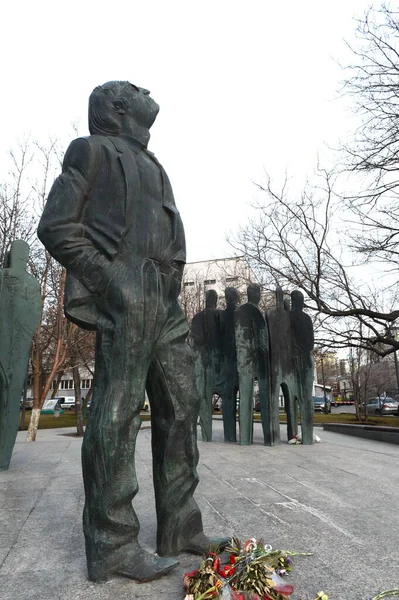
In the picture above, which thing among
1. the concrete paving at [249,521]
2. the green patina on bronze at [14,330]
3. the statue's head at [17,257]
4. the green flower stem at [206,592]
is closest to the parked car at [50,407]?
the green patina on bronze at [14,330]

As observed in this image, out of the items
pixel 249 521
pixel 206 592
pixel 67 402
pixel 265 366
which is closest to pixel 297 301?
pixel 265 366

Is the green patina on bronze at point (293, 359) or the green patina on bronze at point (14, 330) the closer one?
the green patina on bronze at point (14, 330)

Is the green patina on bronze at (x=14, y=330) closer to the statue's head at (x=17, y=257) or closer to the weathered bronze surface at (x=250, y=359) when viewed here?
the statue's head at (x=17, y=257)

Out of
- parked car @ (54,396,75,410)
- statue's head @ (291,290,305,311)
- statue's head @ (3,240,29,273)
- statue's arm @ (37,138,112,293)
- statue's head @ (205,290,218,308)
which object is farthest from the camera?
parked car @ (54,396,75,410)

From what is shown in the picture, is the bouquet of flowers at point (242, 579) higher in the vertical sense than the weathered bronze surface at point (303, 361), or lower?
lower

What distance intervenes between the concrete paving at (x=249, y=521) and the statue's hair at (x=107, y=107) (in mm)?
2776

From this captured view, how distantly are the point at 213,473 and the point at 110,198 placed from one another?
4.33 meters

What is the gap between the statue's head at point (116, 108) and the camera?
3270mm

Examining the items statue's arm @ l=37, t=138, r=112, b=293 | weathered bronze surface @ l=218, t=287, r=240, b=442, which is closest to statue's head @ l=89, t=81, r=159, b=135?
statue's arm @ l=37, t=138, r=112, b=293

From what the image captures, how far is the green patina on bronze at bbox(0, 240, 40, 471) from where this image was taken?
22.7 feet

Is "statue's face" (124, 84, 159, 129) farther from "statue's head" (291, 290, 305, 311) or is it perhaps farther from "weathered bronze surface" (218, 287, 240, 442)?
"weathered bronze surface" (218, 287, 240, 442)

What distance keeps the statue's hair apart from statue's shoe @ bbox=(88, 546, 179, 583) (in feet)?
8.71

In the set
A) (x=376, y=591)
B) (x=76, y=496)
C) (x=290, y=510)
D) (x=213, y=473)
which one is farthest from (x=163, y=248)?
(x=213, y=473)

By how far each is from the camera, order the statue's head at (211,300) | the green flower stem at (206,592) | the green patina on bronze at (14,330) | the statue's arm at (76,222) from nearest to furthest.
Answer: the green flower stem at (206,592)
the statue's arm at (76,222)
the green patina on bronze at (14,330)
the statue's head at (211,300)
